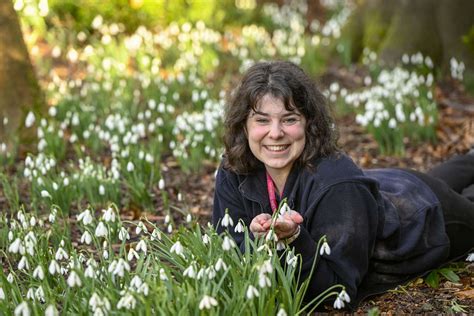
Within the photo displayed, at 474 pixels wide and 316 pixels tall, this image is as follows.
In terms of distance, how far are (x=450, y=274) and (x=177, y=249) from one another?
1427 mm

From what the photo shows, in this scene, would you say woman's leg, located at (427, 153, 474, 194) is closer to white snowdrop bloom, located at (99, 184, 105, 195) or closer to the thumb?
the thumb

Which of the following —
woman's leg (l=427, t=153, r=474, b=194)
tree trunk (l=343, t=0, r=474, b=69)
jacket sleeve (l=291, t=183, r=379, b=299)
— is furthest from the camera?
tree trunk (l=343, t=0, r=474, b=69)

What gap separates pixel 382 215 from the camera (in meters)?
3.22

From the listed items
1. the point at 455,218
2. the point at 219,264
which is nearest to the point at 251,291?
the point at 219,264

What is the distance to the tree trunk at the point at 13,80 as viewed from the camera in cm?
562

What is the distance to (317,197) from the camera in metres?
3.02

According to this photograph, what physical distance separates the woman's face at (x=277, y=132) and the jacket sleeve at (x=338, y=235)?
249 mm

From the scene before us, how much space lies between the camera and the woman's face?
10.2ft

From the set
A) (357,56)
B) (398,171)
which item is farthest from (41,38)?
(398,171)

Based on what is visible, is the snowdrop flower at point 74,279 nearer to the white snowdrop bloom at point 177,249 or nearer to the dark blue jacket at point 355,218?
the white snowdrop bloom at point 177,249

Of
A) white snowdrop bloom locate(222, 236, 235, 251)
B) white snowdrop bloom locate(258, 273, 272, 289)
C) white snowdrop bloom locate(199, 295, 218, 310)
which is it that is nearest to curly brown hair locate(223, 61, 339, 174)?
white snowdrop bloom locate(222, 236, 235, 251)

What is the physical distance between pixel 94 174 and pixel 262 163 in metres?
1.49

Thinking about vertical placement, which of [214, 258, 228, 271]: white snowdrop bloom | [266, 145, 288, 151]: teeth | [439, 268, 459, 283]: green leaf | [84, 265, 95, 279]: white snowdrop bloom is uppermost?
[266, 145, 288, 151]: teeth

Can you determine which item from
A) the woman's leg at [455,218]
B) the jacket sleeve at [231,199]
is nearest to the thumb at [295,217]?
the jacket sleeve at [231,199]
